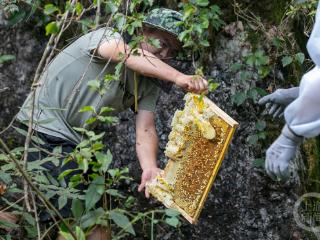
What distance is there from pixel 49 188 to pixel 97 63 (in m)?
0.78

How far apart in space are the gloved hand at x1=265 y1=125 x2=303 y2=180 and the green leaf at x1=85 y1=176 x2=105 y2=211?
2.29ft

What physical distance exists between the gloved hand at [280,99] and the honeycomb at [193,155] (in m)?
0.22

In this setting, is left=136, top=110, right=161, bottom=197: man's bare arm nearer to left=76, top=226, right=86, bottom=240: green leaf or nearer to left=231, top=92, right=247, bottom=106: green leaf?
left=231, top=92, right=247, bottom=106: green leaf

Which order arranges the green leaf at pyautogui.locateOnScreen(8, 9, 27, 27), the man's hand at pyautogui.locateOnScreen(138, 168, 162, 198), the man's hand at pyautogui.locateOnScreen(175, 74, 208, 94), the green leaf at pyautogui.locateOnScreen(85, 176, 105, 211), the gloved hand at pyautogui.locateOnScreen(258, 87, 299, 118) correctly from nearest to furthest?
the green leaf at pyautogui.locateOnScreen(85, 176, 105, 211), the gloved hand at pyautogui.locateOnScreen(258, 87, 299, 118), the man's hand at pyautogui.locateOnScreen(175, 74, 208, 94), the man's hand at pyautogui.locateOnScreen(138, 168, 162, 198), the green leaf at pyautogui.locateOnScreen(8, 9, 27, 27)

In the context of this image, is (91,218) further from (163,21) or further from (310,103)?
(163,21)

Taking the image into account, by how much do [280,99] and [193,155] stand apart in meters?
0.66

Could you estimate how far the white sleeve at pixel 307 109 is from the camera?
2.72 meters

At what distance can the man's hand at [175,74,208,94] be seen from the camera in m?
3.57

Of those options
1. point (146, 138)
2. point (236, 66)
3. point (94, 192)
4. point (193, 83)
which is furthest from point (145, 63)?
point (236, 66)

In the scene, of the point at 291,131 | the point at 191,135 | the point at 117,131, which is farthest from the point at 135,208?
the point at 291,131

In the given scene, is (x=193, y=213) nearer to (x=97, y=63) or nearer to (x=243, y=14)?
(x=97, y=63)

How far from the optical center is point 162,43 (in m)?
3.95

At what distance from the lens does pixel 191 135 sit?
3.82 meters

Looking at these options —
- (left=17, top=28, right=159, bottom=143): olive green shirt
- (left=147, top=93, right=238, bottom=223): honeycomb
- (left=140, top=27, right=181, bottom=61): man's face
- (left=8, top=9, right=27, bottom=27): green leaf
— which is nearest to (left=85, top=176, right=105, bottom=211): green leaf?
(left=147, top=93, right=238, bottom=223): honeycomb
